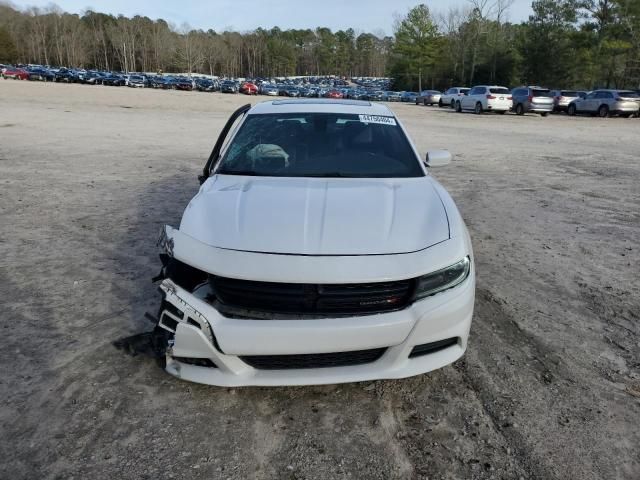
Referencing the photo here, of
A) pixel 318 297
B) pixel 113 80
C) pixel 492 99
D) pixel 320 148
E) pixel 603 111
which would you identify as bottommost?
pixel 318 297

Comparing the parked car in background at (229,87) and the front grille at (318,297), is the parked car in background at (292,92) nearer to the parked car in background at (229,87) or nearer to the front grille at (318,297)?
the parked car in background at (229,87)

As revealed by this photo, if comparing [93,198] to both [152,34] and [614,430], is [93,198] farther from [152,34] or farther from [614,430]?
[152,34]


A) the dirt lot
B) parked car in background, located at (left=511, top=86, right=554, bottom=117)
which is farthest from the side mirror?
parked car in background, located at (left=511, top=86, right=554, bottom=117)

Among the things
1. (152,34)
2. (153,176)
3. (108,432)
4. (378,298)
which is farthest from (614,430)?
(152,34)

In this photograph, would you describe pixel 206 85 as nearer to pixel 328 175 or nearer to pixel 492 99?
pixel 492 99

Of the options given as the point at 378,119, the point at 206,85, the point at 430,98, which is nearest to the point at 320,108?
the point at 378,119

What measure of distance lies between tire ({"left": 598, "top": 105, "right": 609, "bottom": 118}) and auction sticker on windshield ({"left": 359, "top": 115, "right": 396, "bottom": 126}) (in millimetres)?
31423

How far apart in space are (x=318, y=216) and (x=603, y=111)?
1322 inches

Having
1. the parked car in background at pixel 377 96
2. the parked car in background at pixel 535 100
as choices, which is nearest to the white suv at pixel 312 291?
the parked car in background at pixel 535 100

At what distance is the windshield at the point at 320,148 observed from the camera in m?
3.80

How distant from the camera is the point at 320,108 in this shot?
4512 mm

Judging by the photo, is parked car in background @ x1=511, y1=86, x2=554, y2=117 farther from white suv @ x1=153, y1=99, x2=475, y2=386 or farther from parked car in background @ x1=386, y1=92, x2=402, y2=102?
white suv @ x1=153, y1=99, x2=475, y2=386

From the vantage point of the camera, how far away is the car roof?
14.6 ft

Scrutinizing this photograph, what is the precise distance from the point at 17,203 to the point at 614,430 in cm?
721
